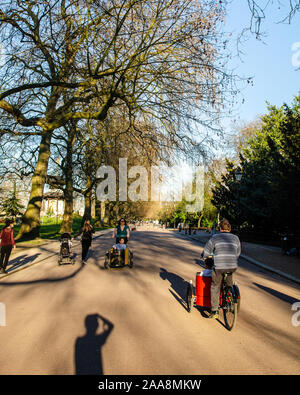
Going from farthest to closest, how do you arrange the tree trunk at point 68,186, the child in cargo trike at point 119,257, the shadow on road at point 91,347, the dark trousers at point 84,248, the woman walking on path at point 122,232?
the tree trunk at point 68,186 < the dark trousers at point 84,248 < the woman walking on path at point 122,232 < the child in cargo trike at point 119,257 < the shadow on road at point 91,347

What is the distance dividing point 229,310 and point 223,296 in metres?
0.30

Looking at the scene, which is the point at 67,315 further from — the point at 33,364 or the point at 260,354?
the point at 260,354

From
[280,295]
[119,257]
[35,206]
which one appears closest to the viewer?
[280,295]

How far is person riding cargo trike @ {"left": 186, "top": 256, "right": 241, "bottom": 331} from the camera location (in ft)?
16.3

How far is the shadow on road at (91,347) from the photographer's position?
11.5ft

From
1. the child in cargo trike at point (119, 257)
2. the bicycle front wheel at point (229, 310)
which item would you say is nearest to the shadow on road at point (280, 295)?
the bicycle front wheel at point (229, 310)

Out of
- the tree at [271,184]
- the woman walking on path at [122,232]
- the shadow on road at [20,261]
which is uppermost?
the tree at [271,184]

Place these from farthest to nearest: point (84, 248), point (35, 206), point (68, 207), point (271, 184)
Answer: point (68, 207)
point (35, 206)
point (271, 184)
point (84, 248)

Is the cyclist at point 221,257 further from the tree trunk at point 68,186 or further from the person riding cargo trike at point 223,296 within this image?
the tree trunk at point 68,186

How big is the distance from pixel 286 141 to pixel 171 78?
8.77 meters

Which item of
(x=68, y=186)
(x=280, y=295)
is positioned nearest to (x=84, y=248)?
(x=280, y=295)

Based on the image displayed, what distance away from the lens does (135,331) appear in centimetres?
473

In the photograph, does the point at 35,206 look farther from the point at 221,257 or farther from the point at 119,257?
the point at 221,257
